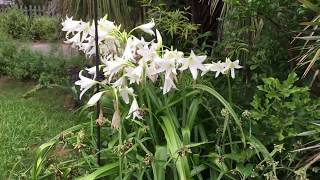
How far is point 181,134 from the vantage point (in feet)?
9.52

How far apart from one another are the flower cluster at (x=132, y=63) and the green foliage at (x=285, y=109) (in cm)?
22

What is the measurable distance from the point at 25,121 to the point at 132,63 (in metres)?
3.25

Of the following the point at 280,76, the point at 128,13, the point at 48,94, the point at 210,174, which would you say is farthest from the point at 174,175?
the point at 48,94

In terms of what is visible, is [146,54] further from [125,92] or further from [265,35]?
[265,35]

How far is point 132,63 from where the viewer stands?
2.70 meters

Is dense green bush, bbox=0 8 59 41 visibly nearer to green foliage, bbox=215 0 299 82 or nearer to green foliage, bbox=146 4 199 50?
green foliage, bbox=146 4 199 50

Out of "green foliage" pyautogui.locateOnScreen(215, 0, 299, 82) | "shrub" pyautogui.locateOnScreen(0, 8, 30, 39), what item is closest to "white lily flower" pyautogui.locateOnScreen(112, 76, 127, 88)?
"green foliage" pyautogui.locateOnScreen(215, 0, 299, 82)

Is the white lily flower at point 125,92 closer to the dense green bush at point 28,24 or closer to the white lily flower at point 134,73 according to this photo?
the white lily flower at point 134,73

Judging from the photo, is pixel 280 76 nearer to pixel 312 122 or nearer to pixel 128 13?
pixel 312 122

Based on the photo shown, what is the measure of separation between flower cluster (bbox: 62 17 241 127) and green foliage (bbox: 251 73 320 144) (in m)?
0.22

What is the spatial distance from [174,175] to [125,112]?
48 cm

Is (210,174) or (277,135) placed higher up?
(277,135)

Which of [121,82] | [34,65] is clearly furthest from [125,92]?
[34,65]

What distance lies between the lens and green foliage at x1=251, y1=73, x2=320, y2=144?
8.93 ft
